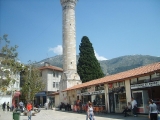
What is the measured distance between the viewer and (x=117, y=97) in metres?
17.8

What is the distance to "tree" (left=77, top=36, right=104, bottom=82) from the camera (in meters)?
39.5

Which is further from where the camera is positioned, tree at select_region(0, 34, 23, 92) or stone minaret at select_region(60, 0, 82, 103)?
stone minaret at select_region(60, 0, 82, 103)

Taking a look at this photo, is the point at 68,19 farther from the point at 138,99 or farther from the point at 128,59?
the point at 128,59

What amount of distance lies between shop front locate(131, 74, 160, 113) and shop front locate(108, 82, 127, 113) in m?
1.62

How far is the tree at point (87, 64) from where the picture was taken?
39.5 meters

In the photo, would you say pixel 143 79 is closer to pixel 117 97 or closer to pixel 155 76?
pixel 155 76

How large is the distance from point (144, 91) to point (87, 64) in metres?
26.1

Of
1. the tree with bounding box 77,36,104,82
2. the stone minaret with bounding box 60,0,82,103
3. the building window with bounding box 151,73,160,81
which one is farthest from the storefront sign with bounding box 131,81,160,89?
the tree with bounding box 77,36,104,82

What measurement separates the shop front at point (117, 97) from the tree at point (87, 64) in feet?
68.1

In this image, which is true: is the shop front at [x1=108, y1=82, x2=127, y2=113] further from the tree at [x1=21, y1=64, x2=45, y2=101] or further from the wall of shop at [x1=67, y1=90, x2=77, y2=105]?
the tree at [x1=21, y1=64, x2=45, y2=101]

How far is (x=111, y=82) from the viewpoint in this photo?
57.2 ft

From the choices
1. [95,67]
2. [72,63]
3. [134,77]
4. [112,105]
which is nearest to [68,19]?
[72,63]

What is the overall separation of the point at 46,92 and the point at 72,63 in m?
13.8

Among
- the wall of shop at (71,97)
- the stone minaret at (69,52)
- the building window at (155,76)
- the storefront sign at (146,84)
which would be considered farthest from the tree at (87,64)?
the building window at (155,76)
